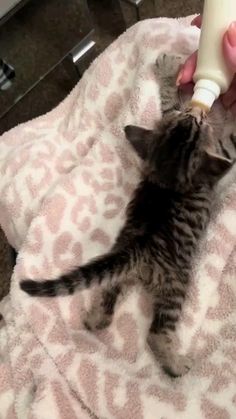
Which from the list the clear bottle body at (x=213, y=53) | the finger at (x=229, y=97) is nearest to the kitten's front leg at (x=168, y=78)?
the finger at (x=229, y=97)

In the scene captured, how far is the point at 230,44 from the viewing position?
997 mm

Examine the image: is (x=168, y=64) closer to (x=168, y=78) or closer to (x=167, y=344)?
(x=168, y=78)

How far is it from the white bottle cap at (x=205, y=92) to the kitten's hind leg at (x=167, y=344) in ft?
1.42

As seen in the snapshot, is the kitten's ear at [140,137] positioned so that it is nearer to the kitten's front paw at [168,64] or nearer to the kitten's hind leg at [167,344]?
the kitten's front paw at [168,64]

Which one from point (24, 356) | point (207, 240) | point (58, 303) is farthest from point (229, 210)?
point (24, 356)

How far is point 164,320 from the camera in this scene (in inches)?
43.8

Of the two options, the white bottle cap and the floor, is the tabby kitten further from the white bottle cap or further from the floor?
the floor

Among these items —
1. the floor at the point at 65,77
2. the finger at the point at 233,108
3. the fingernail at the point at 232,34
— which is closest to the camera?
the fingernail at the point at 232,34

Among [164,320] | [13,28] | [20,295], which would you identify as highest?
[13,28]

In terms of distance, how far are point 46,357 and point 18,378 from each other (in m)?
0.08

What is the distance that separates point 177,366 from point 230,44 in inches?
25.5

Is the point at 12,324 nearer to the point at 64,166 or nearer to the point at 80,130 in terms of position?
the point at 64,166

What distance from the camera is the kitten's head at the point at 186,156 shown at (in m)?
1.08

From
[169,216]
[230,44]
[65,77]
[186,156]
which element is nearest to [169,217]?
[169,216]
